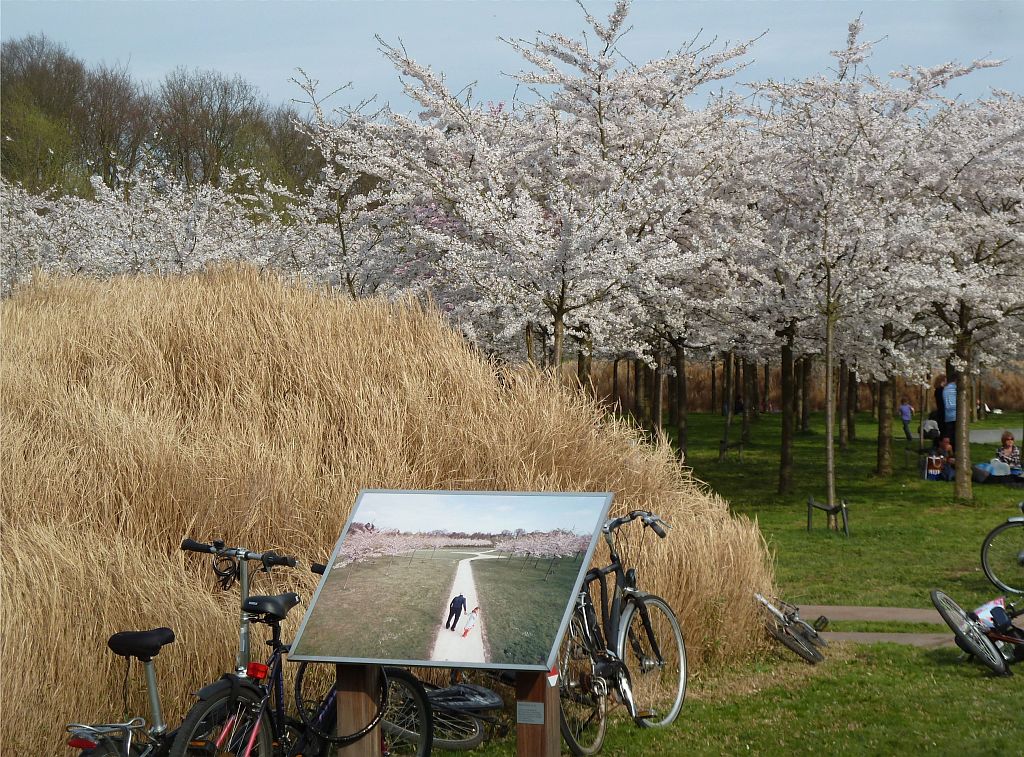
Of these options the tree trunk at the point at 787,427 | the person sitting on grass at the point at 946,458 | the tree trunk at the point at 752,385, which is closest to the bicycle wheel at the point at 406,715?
the tree trunk at the point at 787,427

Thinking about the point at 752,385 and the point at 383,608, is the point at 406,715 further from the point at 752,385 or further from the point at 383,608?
the point at 752,385

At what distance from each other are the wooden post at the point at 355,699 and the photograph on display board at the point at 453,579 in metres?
0.22

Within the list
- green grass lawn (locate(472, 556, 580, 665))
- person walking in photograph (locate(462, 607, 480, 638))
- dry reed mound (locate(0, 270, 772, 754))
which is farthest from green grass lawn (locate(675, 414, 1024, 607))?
person walking in photograph (locate(462, 607, 480, 638))

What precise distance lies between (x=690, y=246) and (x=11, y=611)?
1815 centimetres

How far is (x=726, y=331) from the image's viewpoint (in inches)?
837

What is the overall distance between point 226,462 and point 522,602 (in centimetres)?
393

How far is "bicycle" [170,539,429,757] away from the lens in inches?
185

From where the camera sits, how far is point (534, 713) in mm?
4867

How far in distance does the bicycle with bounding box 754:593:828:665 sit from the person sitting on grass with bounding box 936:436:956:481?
14562 mm

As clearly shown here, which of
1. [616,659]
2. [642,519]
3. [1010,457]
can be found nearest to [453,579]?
[616,659]

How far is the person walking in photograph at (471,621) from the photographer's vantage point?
4.87m

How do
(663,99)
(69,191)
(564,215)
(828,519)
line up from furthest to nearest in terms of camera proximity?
(69,191) < (663,99) < (828,519) < (564,215)

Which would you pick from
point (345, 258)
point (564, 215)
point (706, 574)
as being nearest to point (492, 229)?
point (564, 215)

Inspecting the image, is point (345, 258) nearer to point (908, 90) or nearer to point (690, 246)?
point (690, 246)
